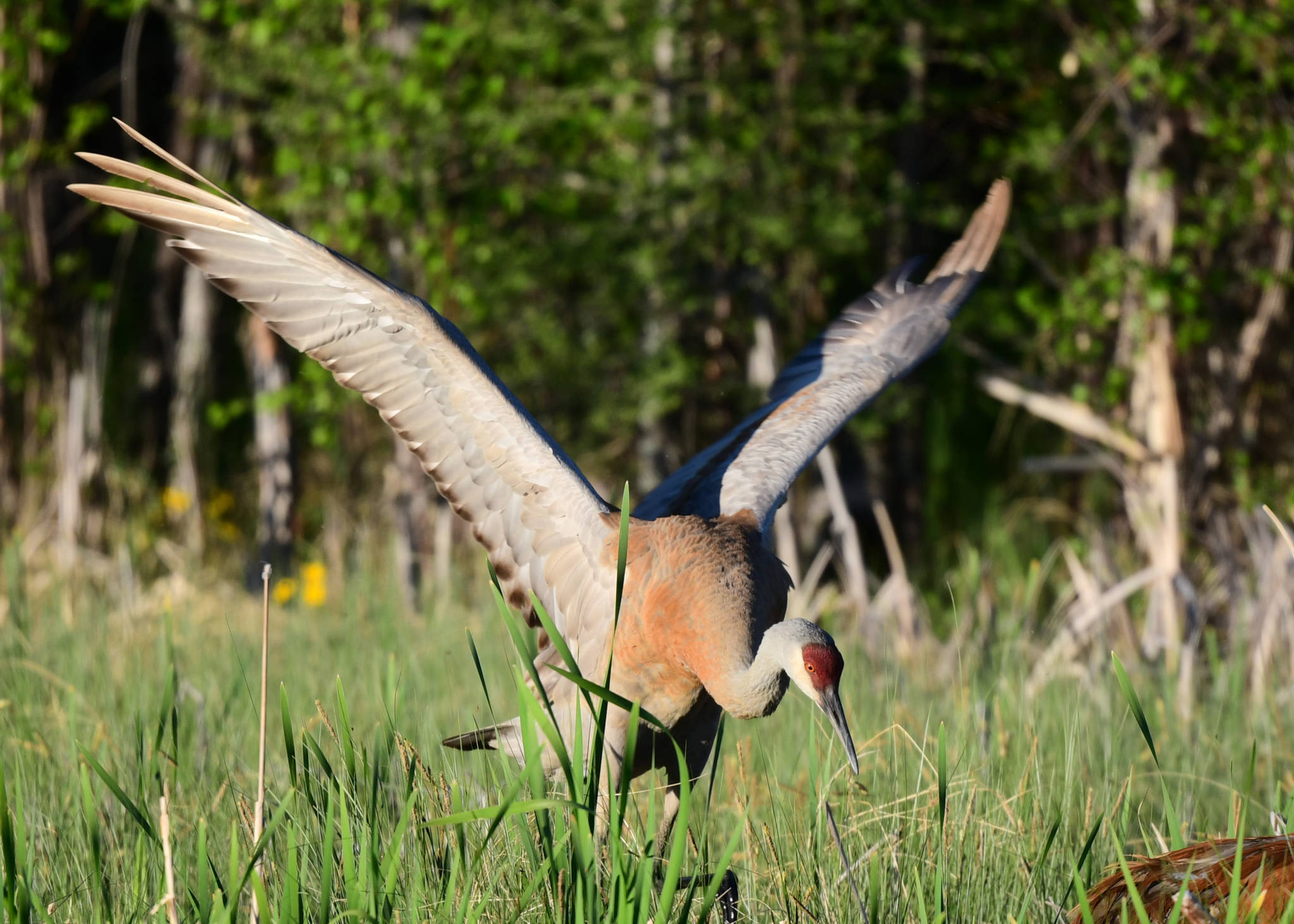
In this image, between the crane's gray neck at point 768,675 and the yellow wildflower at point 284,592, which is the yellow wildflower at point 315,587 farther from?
the crane's gray neck at point 768,675

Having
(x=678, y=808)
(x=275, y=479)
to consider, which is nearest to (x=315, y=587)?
(x=275, y=479)

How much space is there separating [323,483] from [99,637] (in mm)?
4798

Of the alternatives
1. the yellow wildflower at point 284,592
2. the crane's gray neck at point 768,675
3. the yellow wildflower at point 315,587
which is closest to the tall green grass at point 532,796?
the crane's gray neck at point 768,675

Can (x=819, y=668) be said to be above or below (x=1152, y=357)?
below

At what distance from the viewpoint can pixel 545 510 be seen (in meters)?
3.58

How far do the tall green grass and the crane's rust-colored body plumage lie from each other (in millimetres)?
88

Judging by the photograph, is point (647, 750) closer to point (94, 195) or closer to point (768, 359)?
point (94, 195)

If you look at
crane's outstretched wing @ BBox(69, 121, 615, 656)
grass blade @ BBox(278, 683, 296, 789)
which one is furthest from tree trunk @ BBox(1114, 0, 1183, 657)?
grass blade @ BBox(278, 683, 296, 789)

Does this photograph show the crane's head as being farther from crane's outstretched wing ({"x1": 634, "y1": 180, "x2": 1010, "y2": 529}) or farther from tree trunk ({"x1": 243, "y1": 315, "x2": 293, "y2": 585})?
tree trunk ({"x1": 243, "y1": 315, "x2": 293, "y2": 585})

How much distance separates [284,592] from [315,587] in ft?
1.34

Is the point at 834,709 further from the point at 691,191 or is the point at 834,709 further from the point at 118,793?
the point at 691,191

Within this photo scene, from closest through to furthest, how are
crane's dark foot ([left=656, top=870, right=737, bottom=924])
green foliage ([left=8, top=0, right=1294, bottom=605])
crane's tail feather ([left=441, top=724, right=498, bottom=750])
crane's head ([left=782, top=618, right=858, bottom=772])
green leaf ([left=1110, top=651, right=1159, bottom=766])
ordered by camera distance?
green leaf ([left=1110, top=651, right=1159, bottom=766]) → crane's dark foot ([left=656, top=870, right=737, bottom=924]) → crane's head ([left=782, top=618, right=858, bottom=772]) → crane's tail feather ([left=441, top=724, right=498, bottom=750]) → green foliage ([left=8, top=0, right=1294, bottom=605])

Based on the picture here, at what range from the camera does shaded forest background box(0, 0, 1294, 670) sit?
245 inches

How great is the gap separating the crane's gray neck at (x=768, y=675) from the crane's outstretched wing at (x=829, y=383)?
2.67ft
